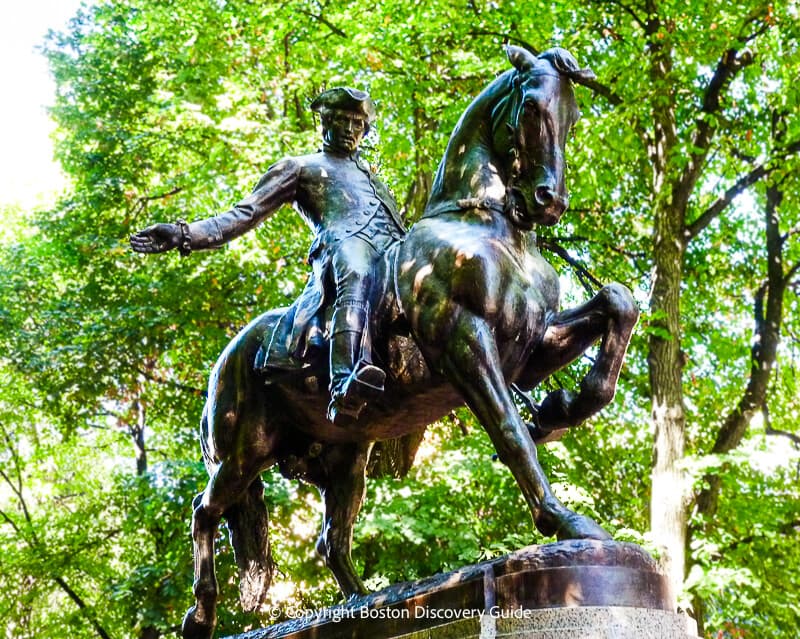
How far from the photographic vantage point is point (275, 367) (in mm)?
5043

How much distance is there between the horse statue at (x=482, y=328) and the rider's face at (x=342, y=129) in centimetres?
88

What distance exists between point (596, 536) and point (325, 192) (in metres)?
2.62

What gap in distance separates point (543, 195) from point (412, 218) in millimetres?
7691

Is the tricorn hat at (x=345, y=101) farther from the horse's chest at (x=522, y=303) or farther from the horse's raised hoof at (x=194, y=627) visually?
the horse's raised hoof at (x=194, y=627)

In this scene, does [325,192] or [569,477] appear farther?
[569,477]

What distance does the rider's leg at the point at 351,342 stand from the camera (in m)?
4.42

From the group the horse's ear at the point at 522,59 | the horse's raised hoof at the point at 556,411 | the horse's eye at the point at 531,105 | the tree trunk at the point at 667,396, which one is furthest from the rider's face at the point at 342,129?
the tree trunk at the point at 667,396

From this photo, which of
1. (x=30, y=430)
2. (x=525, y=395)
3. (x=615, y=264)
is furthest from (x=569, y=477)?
(x=30, y=430)

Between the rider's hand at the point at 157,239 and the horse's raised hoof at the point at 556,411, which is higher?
the rider's hand at the point at 157,239

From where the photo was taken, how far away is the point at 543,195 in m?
4.43

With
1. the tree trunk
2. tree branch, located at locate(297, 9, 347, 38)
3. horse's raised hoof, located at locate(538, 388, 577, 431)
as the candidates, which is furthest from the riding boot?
tree branch, located at locate(297, 9, 347, 38)

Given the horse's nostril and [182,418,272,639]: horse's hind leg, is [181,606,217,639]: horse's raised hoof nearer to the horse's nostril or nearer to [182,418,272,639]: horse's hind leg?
[182,418,272,639]: horse's hind leg

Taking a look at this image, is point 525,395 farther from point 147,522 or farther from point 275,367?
point 147,522

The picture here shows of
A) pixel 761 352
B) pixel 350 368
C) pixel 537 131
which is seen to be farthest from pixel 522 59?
pixel 761 352
